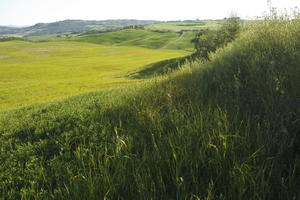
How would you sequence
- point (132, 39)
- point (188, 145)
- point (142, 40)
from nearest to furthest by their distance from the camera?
point (188, 145), point (142, 40), point (132, 39)

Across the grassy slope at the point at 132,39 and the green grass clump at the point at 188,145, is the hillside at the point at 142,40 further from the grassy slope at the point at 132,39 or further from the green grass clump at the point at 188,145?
the green grass clump at the point at 188,145

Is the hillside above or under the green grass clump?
above

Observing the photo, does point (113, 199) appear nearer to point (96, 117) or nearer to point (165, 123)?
point (165, 123)

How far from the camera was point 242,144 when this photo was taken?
3.07m

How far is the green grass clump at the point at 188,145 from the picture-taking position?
2711 mm

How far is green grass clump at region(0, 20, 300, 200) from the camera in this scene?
2711mm

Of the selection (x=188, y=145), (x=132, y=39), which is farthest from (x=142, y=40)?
(x=188, y=145)

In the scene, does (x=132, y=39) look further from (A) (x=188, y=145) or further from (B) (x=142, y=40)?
(A) (x=188, y=145)

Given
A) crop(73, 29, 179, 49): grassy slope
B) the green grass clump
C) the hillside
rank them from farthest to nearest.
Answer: crop(73, 29, 179, 49): grassy slope
the hillside
the green grass clump

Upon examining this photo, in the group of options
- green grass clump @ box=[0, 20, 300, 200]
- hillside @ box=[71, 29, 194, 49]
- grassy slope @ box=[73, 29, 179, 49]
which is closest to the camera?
green grass clump @ box=[0, 20, 300, 200]

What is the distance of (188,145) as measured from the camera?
3.24m

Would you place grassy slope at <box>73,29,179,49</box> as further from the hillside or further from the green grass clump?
the green grass clump

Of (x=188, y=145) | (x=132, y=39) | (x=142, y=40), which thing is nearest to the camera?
(x=188, y=145)

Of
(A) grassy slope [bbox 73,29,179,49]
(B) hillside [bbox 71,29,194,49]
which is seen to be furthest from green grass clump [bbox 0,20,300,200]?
(A) grassy slope [bbox 73,29,179,49]
